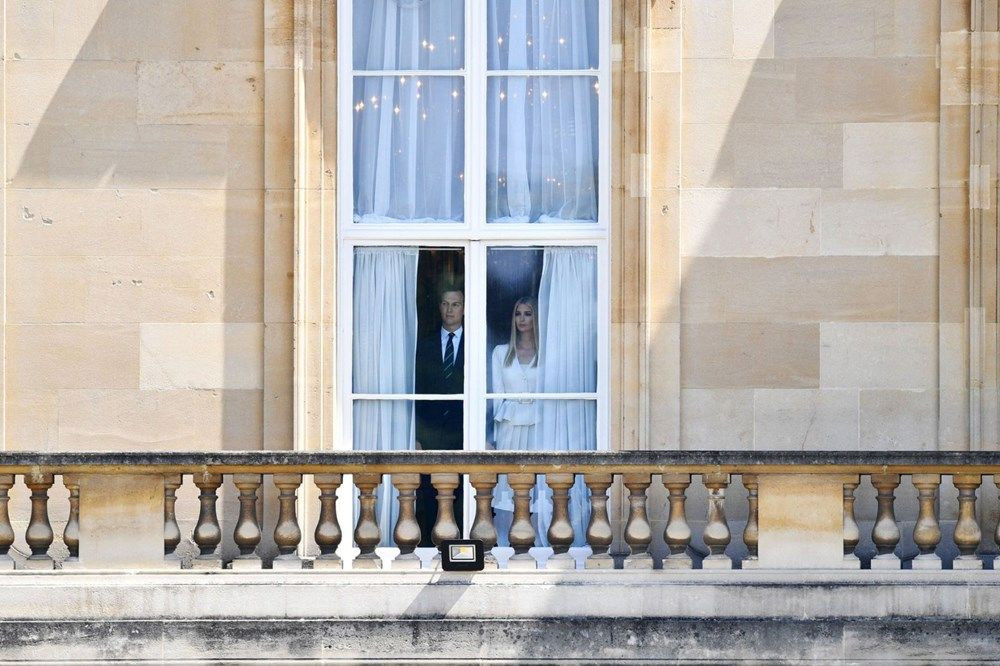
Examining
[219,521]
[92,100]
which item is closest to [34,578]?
[219,521]

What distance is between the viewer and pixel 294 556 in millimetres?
7238

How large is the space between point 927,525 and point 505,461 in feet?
6.99

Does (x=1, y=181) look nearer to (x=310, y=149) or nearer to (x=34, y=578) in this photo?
(x=310, y=149)

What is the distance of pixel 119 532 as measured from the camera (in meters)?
7.18

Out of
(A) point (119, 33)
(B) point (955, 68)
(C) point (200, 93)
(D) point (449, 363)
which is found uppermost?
(A) point (119, 33)

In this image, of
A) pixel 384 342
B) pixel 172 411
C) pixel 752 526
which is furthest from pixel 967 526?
pixel 172 411

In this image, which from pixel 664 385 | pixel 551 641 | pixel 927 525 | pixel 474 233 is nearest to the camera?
pixel 551 641

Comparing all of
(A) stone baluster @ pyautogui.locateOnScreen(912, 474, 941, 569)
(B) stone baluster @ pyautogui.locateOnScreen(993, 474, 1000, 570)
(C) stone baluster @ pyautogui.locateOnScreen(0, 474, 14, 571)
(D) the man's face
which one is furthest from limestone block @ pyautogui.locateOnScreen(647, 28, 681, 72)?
(C) stone baluster @ pyautogui.locateOnScreen(0, 474, 14, 571)

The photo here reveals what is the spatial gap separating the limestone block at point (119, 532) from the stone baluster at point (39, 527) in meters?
0.19

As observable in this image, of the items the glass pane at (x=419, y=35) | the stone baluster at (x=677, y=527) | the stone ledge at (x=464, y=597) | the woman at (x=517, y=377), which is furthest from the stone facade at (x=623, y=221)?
the stone ledge at (x=464, y=597)

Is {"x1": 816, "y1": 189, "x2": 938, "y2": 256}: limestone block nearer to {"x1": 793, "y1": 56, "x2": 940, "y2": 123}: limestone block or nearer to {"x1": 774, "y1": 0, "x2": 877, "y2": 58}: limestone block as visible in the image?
{"x1": 793, "y1": 56, "x2": 940, "y2": 123}: limestone block

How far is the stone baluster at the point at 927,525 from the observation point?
23.7 feet

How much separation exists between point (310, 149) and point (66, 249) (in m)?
1.47

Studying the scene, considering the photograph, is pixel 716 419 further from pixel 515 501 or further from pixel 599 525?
pixel 515 501
